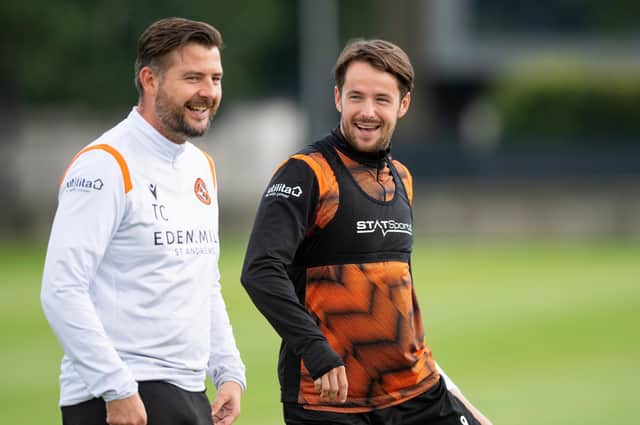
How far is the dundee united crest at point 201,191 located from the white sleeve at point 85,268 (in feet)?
1.38

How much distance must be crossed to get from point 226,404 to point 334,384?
565mm

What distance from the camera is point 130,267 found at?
14.5 feet

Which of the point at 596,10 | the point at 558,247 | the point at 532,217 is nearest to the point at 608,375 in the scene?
the point at 558,247

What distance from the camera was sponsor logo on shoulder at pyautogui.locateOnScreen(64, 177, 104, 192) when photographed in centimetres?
431

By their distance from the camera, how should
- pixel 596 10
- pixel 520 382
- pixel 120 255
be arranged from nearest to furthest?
pixel 120 255 < pixel 520 382 < pixel 596 10

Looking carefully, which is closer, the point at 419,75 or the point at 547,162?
the point at 547,162

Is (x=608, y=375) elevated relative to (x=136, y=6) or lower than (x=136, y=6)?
lower

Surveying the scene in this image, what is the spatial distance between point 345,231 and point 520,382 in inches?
300

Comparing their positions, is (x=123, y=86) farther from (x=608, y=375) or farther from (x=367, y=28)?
→ (x=608, y=375)

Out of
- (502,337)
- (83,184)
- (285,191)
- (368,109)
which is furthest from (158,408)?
(502,337)

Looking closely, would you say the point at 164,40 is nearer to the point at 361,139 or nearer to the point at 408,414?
the point at 361,139

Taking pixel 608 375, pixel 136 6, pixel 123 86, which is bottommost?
pixel 608 375

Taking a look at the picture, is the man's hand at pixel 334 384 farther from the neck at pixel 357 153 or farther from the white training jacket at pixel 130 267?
the neck at pixel 357 153

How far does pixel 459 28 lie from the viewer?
46.2m
